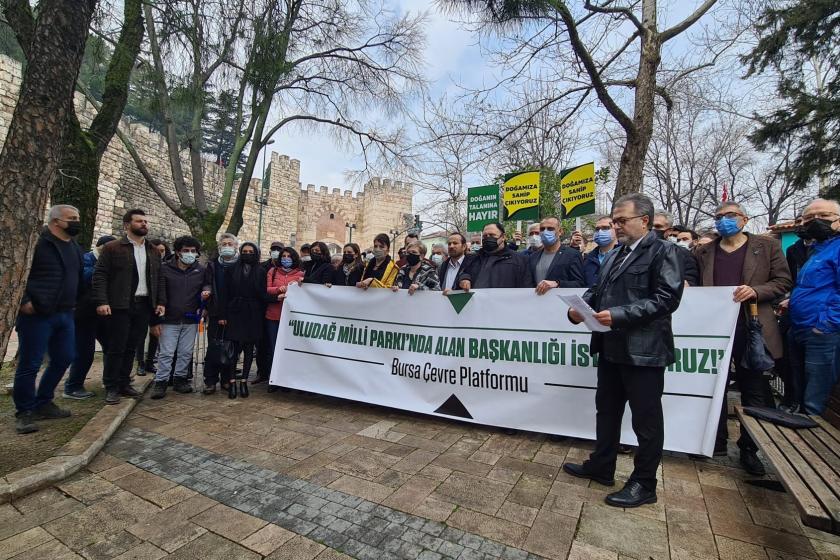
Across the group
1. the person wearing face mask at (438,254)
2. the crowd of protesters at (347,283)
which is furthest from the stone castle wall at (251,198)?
the crowd of protesters at (347,283)

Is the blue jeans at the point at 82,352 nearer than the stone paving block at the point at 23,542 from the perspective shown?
No

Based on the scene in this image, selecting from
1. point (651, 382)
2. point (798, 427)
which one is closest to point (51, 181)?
point (651, 382)

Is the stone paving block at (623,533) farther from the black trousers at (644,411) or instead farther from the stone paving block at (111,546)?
the stone paving block at (111,546)

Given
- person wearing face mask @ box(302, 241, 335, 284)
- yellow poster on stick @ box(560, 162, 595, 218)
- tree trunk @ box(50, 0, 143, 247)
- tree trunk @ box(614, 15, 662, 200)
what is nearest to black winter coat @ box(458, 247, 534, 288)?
person wearing face mask @ box(302, 241, 335, 284)

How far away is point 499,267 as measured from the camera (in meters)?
4.29

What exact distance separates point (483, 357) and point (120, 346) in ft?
12.1

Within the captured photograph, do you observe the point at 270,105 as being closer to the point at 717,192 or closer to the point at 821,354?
the point at 821,354

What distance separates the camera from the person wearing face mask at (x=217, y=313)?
4.95m

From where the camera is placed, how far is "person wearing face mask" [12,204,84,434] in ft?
11.2

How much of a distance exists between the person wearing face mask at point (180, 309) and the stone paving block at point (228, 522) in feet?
9.33

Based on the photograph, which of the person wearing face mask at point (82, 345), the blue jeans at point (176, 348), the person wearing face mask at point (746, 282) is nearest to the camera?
the person wearing face mask at point (746, 282)

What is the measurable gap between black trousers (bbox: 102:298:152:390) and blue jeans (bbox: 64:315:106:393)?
0.21 m

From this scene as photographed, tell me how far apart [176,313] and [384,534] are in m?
3.79

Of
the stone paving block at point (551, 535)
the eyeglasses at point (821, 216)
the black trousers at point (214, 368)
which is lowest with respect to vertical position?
the stone paving block at point (551, 535)
